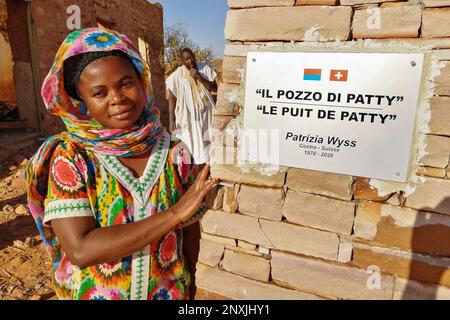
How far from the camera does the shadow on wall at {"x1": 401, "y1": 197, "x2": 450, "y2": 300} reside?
4.16 feet

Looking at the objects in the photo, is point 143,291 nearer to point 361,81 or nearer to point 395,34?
point 361,81

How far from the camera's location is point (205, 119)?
4949mm

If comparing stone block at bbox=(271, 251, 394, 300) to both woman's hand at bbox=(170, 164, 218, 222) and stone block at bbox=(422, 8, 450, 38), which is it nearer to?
woman's hand at bbox=(170, 164, 218, 222)

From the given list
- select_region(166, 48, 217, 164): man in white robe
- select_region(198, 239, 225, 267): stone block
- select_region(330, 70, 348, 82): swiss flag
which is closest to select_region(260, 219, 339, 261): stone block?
select_region(198, 239, 225, 267): stone block

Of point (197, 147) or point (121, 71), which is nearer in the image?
point (121, 71)

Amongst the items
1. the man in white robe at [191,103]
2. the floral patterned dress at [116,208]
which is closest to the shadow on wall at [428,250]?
the floral patterned dress at [116,208]

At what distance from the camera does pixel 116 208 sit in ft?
4.31

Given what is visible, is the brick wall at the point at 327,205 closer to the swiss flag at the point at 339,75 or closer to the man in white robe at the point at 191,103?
the swiss flag at the point at 339,75

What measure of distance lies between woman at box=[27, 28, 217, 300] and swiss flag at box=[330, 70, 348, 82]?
26.8 inches

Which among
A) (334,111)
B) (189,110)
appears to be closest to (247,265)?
(334,111)

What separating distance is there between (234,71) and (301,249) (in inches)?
34.5

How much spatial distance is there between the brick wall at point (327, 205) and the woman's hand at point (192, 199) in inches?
6.1

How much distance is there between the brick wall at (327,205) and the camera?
1231 mm

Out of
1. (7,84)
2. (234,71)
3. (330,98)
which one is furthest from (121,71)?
(7,84)
